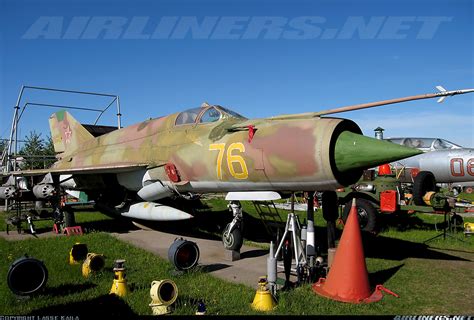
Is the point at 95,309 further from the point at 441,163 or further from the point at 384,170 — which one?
the point at 441,163

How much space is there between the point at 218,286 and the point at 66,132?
484 inches

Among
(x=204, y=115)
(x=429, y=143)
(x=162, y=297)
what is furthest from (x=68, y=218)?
(x=429, y=143)

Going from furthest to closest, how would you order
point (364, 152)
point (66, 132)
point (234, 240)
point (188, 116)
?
point (66, 132)
point (188, 116)
point (234, 240)
point (364, 152)

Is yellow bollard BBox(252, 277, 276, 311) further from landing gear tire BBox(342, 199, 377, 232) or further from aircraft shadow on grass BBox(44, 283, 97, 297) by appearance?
landing gear tire BBox(342, 199, 377, 232)

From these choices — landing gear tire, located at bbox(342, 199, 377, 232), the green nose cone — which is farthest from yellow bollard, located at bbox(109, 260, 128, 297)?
landing gear tire, located at bbox(342, 199, 377, 232)

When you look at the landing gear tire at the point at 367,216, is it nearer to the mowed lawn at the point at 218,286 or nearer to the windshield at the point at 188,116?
the mowed lawn at the point at 218,286

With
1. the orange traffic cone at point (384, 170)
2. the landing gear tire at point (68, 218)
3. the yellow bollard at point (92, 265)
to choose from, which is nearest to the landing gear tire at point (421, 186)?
the orange traffic cone at point (384, 170)

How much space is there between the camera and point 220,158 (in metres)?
7.77

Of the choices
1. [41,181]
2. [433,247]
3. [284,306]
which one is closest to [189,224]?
[41,181]

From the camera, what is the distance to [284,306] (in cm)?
524

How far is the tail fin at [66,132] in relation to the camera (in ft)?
49.6

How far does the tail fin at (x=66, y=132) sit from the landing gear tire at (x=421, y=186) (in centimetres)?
1153

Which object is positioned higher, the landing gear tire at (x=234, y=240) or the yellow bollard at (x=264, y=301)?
the landing gear tire at (x=234, y=240)

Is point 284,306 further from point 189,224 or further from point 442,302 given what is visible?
point 189,224
